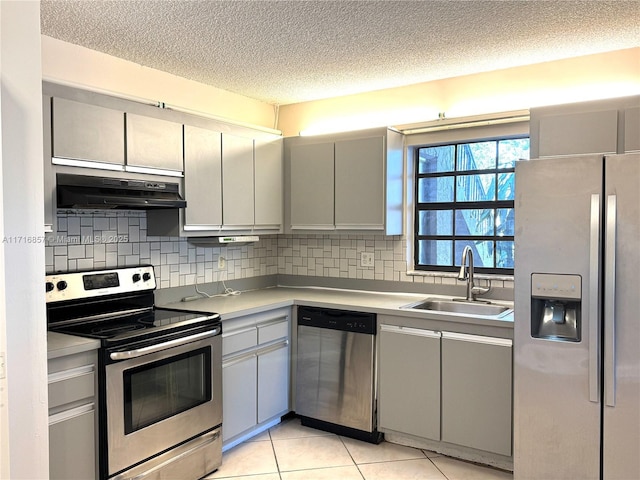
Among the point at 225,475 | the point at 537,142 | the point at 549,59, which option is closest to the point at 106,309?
the point at 225,475

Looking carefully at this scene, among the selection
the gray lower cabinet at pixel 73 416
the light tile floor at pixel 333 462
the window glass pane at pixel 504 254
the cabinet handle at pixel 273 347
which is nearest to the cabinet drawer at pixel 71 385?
the gray lower cabinet at pixel 73 416

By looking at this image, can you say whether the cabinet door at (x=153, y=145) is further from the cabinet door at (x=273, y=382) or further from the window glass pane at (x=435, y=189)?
the window glass pane at (x=435, y=189)

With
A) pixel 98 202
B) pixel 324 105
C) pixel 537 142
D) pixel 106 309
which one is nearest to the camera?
pixel 98 202

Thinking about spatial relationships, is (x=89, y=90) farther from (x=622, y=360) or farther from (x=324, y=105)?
(x=622, y=360)

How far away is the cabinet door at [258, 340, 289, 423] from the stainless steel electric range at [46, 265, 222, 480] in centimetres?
44

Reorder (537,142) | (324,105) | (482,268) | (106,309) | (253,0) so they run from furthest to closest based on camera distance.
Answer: (324,105)
(482,268)
(106,309)
(537,142)
(253,0)

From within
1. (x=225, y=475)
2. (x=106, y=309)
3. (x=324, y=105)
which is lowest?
(x=225, y=475)

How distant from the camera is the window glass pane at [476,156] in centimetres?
358

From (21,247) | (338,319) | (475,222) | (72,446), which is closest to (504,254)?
(475,222)

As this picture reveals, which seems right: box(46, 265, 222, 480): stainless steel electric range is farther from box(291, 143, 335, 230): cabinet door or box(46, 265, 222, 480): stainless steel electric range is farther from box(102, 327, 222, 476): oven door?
box(291, 143, 335, 230): cabinet door

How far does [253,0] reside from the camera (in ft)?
7.59

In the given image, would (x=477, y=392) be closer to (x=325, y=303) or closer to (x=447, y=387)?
(x=447, y=387)

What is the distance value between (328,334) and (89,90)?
204cm

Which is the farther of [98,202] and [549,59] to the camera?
[549,59]
